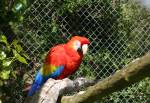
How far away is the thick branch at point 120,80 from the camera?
1.31 m

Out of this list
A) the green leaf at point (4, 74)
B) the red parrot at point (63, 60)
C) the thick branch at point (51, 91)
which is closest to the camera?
the green leaf at point (4, 74)

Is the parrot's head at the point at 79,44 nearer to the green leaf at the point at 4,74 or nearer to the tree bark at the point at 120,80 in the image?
the tree bark at the point at 120,80

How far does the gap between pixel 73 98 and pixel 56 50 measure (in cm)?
126

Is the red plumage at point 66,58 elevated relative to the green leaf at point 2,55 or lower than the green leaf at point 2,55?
elevated

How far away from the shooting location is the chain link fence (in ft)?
12.6

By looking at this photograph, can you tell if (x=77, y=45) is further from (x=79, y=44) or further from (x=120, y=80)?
(x=120, y=80)

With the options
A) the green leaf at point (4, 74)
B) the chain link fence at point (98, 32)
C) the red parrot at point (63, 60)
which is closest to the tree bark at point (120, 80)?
the green leaf at point (4, 74)

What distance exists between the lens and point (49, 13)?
402cm

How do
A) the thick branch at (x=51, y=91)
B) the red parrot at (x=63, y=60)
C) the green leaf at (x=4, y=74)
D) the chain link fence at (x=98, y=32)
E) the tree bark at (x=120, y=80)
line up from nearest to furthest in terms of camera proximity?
the tree bark at (x=120, y=80) < the green leaf at (x=4, y=74) < the thick branch at (x=51, y=91) < the red parrot at (x=63, y=60) < the chain link fence at (x=98, y=32)

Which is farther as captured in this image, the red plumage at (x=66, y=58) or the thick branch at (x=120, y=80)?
the red plumage at (x=66, y=58)

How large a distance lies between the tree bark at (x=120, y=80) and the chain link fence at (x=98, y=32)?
6.61 ft

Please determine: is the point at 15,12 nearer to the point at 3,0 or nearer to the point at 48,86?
the point at 3,0

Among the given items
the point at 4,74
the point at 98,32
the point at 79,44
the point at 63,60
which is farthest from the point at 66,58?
the point at 4,74

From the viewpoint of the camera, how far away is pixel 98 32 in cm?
407
